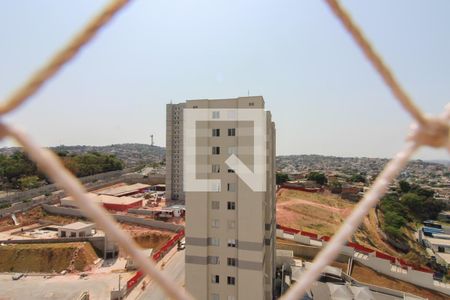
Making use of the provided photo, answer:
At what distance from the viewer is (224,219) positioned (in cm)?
708

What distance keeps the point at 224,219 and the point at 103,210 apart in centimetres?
672

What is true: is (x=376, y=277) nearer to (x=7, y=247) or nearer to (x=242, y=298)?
(x=242, y=298)

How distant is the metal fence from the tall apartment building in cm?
615

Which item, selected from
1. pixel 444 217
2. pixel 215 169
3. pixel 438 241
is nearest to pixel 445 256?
pixel 438 241

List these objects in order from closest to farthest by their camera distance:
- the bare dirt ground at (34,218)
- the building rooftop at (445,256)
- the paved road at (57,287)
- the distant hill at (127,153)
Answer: the paved road at (57,287)
the building rooftop at (445,256)
the bare dirt ground at (34,218)
the distant hill at (127,153)

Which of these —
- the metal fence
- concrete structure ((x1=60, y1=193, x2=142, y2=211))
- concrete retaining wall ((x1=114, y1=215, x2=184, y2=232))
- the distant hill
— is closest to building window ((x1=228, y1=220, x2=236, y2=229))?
the metal fence

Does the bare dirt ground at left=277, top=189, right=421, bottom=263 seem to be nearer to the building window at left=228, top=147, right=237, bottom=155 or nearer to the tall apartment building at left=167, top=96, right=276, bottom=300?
the tall apartment building at left=167, top=96, right=276, bottom=300

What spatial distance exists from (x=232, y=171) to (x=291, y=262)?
641 cm

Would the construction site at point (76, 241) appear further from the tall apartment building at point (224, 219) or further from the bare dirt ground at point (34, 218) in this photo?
the tall apartment building at point (224, 219)

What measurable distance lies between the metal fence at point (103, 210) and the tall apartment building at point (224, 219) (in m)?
6.15

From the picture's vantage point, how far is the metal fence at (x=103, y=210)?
20.2 inches

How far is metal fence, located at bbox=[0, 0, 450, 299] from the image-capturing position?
51 centimetres

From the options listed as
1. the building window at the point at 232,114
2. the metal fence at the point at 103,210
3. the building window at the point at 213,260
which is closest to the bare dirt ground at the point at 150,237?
the building window at the point at 213,260

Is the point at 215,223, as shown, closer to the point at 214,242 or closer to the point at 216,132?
the point at 214,242
